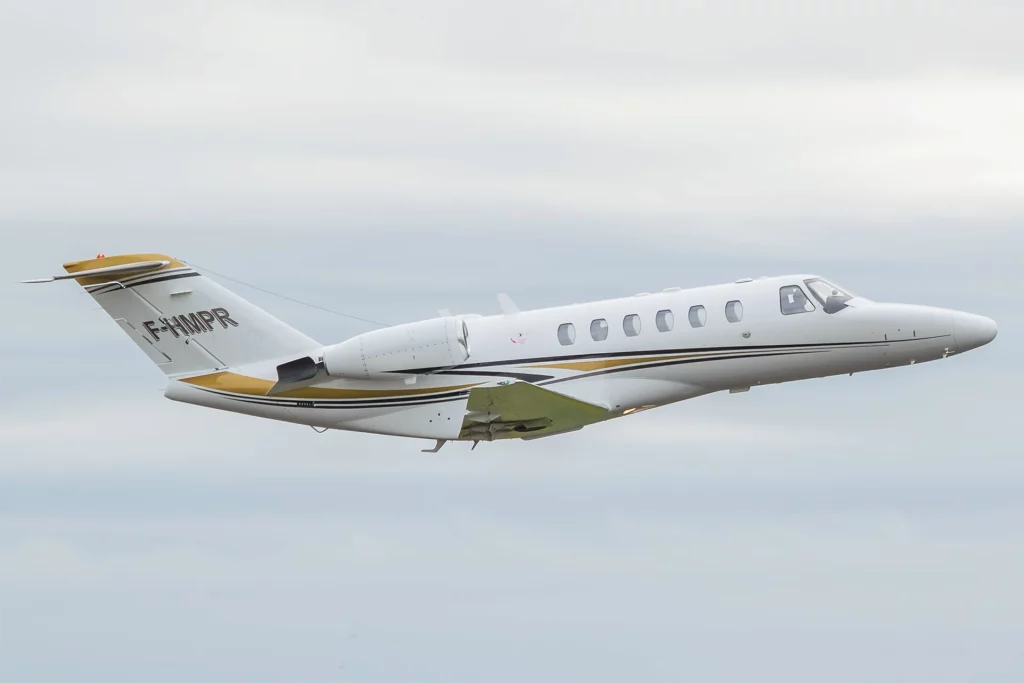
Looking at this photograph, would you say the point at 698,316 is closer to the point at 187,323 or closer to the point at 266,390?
the point at 266,390

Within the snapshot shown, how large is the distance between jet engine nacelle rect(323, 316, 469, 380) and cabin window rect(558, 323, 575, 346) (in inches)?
74.8

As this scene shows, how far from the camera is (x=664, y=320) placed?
22.5 meters

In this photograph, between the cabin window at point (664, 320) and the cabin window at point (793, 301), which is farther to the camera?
the cabin window at point (793, 301)

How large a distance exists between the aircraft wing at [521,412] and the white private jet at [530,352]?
5 centimetres

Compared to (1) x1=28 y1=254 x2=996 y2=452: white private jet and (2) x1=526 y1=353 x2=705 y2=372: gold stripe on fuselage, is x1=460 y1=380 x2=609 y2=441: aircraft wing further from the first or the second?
(2) x1=526 y1=353 x2=705 y2=372: gold stripe on fuselage

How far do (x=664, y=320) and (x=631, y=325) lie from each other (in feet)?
2.18

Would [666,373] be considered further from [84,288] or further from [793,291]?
[84,288]

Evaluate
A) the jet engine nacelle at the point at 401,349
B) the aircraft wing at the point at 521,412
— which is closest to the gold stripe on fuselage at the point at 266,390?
the jet engine nacelle at the point at 401,349

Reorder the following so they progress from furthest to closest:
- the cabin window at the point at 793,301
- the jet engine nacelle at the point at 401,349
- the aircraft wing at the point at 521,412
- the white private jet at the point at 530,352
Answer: the cabin window at the point at 793,301, the white private jet at the point at 530,352, the jet engine nacelle at the point at 401,349, the aircraft wing at the point at 521,412

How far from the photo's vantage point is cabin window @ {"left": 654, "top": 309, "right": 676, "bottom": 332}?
2252 centimetres

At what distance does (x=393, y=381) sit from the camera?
75.7ft

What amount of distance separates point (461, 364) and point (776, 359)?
636 centimetres

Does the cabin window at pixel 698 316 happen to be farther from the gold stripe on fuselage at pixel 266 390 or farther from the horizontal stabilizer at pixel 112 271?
the horizontal stabilizer at pixel 112 271

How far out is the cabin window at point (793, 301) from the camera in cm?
2288
